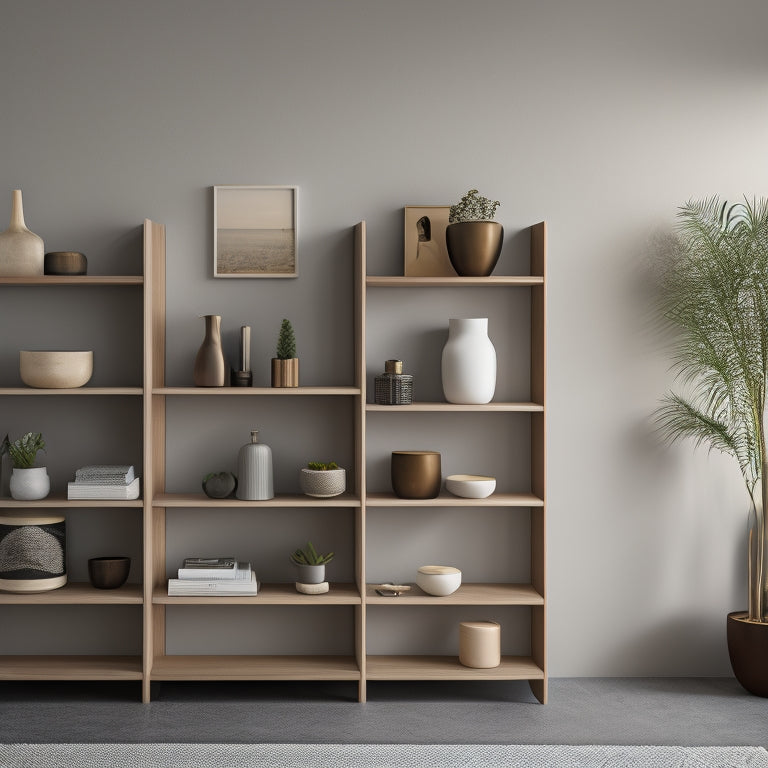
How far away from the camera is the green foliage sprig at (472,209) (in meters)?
3.29

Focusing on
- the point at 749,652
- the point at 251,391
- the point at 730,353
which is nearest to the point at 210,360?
the point at 251,391

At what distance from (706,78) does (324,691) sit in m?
2.98

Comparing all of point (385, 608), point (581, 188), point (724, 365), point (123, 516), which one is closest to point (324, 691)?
point (385, 608)

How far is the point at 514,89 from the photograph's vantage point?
350 centimetres

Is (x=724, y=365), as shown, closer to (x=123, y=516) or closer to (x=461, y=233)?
(x=461, y=233)

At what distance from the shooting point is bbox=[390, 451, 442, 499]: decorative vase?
3.28m

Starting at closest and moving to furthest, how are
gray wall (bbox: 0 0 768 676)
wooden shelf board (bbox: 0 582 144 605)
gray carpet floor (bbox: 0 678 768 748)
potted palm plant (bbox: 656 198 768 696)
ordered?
gray carpet floor (bbox: 0 678 768 748)
wooden shelf board (bbox: 0 582 144 605)
potted palm plant (bbox: 656 198 768 696)
gray wall (bbox: 0 0 768 676)

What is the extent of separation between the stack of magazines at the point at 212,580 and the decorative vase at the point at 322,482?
0.41 metres

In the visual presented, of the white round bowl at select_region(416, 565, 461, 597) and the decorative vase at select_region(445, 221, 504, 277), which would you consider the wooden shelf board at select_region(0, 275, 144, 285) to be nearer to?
the decorative vase at select_region(445, 221, 504, 277)

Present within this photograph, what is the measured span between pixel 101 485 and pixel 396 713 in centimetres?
140

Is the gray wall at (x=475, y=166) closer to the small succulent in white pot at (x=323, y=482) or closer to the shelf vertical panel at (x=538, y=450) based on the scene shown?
the shelf vertical panel at (x=538, y=450)

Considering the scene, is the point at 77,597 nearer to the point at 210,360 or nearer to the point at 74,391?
the point at 74,391

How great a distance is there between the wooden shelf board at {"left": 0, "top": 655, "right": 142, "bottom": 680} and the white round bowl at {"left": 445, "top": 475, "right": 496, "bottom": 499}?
141 centimetres

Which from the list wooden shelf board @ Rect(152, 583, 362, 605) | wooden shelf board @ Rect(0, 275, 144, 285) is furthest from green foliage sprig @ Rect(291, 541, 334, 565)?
wooden shelf board @ Rect(0, 275, 144, 285)
